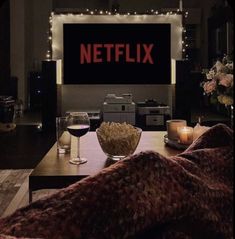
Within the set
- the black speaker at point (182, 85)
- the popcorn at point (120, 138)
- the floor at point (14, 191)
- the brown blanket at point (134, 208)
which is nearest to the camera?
the brown blanket at point (134, 208)

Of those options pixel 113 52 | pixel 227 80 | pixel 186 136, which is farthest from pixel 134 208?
pixel 113 52

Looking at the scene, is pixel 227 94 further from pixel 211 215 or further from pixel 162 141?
pixel 211 215

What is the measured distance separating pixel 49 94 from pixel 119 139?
5.12 metres

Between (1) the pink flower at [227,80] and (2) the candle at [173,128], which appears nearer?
(1) the pink flower at [227,80]

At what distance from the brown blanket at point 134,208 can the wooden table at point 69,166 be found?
3.13 ft

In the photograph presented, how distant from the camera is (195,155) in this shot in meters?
0.88

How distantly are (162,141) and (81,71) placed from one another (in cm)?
534

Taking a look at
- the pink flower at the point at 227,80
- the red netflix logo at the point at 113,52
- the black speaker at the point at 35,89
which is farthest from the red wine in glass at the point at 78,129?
the black speaker at the point at 35,89

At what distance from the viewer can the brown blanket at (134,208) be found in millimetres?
705

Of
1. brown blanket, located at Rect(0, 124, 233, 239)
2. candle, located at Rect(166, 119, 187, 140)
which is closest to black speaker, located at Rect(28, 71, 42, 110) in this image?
candle, located at Rect(166, 119, 187, 140)

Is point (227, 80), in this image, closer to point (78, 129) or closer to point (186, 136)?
point (186, 136)

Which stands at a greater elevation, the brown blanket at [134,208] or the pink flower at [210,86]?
the pink flower at [210,86]

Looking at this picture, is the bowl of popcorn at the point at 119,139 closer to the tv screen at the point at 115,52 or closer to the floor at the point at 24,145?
the floor at the point at 24,145

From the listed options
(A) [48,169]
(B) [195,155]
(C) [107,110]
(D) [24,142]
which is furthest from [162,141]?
(C) [107,110]
